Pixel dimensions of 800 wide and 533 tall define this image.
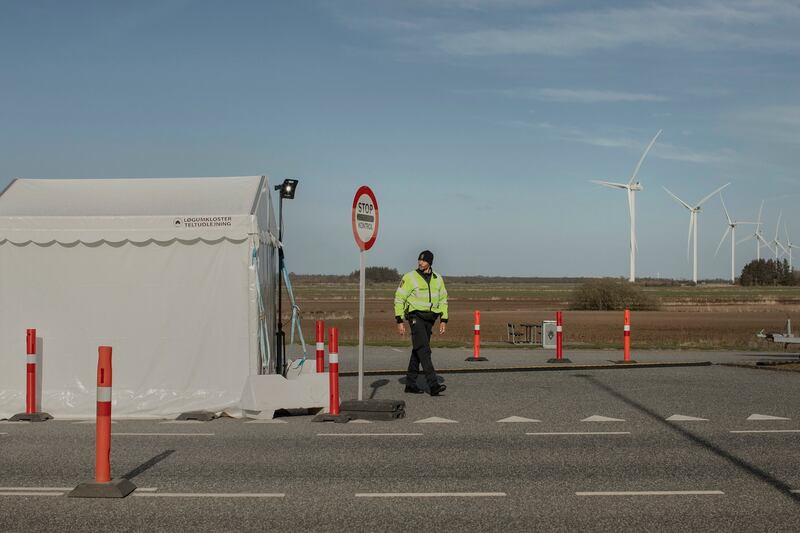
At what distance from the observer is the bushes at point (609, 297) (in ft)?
239

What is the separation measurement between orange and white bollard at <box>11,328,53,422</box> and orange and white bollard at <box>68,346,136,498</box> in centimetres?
519

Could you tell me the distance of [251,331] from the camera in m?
12.9

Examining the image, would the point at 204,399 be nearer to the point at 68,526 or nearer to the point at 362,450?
the point at 362,450

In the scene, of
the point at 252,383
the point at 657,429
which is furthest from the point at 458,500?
the point at 252,383

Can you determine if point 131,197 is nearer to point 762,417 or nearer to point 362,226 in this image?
point 362,226

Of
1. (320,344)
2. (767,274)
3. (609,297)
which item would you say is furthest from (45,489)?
(767,274)

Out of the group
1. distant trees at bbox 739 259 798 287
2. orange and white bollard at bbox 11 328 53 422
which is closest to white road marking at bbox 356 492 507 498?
orange and white bollard at bbox 11 328 53 422

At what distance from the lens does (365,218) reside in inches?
496

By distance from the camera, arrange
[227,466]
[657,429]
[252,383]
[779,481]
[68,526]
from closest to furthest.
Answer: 1. [68,526]
2. [779,481]
3. [227,466]
4. [657,429]
5. [252,383]

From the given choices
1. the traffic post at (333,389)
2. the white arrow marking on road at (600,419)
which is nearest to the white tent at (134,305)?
the traffic post at (333,389)

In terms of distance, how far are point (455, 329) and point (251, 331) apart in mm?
29387

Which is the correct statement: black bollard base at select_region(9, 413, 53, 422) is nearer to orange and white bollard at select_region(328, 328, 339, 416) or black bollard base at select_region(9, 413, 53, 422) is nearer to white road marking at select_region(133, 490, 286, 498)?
orange and white bollard at select_region(328, 328, 339, 416)

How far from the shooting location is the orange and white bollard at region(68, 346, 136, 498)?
7.42 m

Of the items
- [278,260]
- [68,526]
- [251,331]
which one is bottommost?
[68,526]
